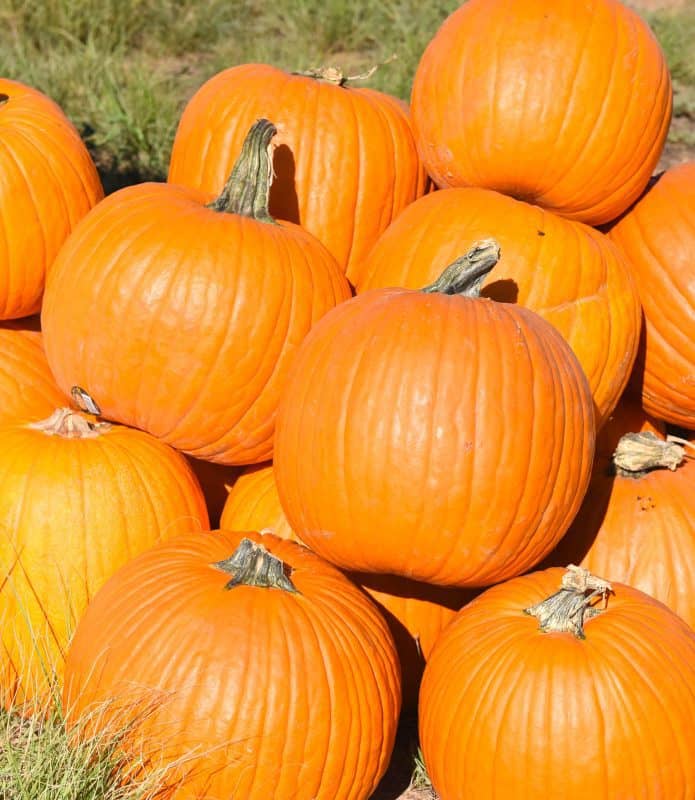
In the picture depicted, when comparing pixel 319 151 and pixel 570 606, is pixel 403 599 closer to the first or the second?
pixel 570 606

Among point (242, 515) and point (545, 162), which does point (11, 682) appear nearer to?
point (242, 515)

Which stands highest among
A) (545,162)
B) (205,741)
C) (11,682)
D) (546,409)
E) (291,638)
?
(545,162)

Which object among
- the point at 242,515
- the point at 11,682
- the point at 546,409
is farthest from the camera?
the point at 242,515

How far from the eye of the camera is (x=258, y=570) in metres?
2.80

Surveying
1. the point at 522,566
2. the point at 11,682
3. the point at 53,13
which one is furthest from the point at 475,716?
the point at 53,13

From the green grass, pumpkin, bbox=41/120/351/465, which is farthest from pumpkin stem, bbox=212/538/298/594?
the green grass

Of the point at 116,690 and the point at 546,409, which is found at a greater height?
the point at 546,409

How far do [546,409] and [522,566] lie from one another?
434mm

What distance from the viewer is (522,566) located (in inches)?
118

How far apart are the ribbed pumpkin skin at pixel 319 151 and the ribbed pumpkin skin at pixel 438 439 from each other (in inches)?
33.0

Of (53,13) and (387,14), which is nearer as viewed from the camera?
(53,13)

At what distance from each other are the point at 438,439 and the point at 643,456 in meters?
0.89

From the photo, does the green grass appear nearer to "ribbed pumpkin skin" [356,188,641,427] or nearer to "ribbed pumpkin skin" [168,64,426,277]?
"ribbed pumpkin skin" [168,64,426,277]

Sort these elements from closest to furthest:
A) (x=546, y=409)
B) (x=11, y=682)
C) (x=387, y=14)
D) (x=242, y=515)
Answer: (x=546, y=409) < (x=11, y=682) < (x=242, y=515) < (x=387, y=14)
